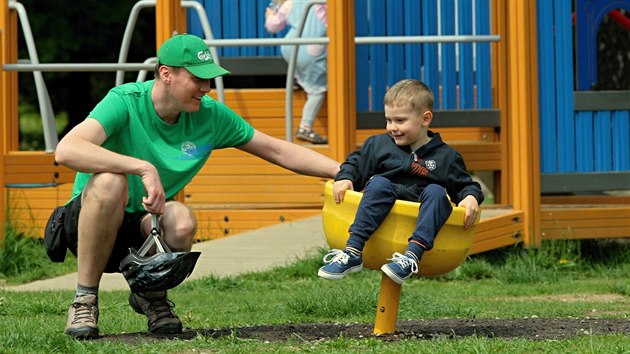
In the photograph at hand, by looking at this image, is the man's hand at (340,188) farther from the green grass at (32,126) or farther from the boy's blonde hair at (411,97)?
the green grass at (32,126)

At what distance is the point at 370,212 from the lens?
5.45 m

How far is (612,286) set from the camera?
8.24m

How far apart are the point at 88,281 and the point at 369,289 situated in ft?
7.85

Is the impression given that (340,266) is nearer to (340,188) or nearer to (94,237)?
(340,188)

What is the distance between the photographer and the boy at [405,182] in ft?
17.8

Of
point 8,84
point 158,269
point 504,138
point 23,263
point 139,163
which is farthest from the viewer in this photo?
point 8,84

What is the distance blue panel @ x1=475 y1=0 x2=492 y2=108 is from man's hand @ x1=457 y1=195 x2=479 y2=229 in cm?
445

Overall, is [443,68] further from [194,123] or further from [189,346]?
[189,346]

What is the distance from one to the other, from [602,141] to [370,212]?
422 cm

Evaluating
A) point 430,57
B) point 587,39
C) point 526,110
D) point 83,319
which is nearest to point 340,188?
point 83,319

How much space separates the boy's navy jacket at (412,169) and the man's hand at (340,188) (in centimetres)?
5

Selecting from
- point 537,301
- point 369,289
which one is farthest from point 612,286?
point 369,289

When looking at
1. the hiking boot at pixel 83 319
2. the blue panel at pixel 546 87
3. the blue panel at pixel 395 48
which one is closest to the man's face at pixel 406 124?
the hiking boot at pixel 83 319

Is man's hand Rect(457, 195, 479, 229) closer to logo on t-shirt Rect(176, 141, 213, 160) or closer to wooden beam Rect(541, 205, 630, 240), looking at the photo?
logo on t-shirt Rect(176, 141, 213, 160)
